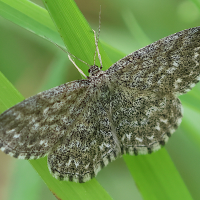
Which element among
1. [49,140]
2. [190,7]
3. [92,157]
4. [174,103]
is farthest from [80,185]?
[190,7]

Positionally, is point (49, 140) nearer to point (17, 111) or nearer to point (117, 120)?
point (17, 111)

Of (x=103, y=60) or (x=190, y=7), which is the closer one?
(x=103, y=60)

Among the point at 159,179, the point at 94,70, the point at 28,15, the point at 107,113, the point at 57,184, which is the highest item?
the point at 28,15

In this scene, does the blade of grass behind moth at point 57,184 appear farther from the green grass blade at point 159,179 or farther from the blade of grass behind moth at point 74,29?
the blade of grass behind moth at point 74,29

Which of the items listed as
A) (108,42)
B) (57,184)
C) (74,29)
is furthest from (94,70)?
(108,42)

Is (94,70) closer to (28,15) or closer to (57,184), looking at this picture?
(28,15)

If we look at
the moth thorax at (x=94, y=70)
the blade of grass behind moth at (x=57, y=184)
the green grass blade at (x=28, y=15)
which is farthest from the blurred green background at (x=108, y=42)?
the moth thorax at (x=94, y=70)
